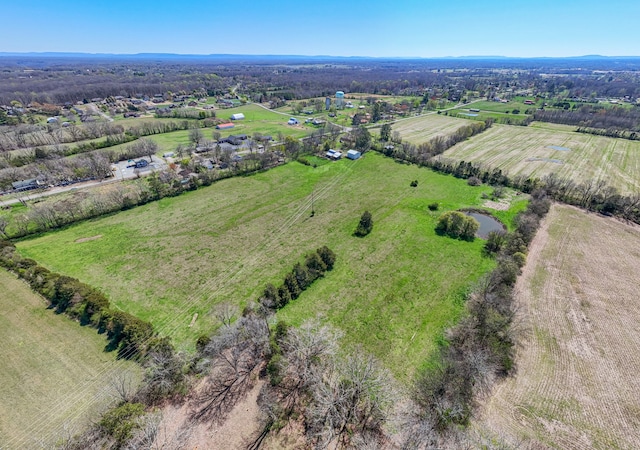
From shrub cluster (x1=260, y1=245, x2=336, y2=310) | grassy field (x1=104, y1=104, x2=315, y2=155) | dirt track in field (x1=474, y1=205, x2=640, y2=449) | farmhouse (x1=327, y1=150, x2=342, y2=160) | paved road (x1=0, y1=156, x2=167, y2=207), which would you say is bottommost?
dirt track in field (x1=474, y1=205, x2=640, y2=449)

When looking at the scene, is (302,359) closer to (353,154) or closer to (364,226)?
(364,226)

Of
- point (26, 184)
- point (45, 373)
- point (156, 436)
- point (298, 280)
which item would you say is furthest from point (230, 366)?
point (26, 184)

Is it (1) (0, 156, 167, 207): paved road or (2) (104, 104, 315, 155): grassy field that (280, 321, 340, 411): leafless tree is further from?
(2) (104, 104, 315, 155): grassy field

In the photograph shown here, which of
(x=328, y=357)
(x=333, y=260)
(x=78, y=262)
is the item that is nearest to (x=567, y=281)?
(x=333, y=260)

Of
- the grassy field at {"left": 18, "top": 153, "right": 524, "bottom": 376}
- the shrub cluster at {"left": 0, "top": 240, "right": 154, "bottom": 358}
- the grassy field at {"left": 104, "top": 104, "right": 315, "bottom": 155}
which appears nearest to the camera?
the shrub cluster at {"left": 0, "top": 240, "right": 154, "bottom": 358}

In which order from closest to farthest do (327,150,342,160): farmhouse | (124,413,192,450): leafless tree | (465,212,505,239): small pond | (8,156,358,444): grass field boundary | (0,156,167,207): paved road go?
(124,413,192,450): leafless tree
(8,156,358,444): grass field boundary
(465,212,505,239): small pond
(0,156,167,207): paved road
(327,150,342,160): farmhouse

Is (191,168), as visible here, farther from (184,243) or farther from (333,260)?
(333,260)

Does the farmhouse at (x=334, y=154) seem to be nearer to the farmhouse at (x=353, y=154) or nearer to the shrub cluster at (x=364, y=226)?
the farmhouse at (x=353, y=154)

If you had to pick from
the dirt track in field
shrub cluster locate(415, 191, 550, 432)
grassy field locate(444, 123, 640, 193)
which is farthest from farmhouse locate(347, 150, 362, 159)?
shrub cluster locate(415, 191, 550, 432)

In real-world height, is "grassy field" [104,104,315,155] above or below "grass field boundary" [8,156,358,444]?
above
